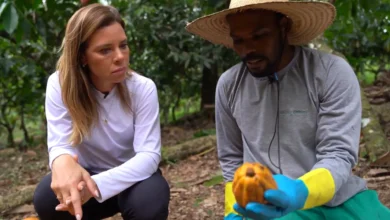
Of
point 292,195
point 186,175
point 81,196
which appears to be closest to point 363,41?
point 186,175

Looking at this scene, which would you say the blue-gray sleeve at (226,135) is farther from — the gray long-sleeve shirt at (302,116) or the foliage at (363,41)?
the foliage at (363,41)

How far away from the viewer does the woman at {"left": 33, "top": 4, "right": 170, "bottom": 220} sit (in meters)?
2.09

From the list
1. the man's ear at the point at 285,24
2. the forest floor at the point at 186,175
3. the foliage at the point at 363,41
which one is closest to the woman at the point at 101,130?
the man's ear at the point at 285,24

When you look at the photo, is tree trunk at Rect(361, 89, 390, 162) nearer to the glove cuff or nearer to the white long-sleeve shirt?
the white long-sleeve shirt

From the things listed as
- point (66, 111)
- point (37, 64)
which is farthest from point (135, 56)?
→ point (66, 111)

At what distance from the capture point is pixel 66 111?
2230 mm

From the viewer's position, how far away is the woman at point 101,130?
2.09 metres

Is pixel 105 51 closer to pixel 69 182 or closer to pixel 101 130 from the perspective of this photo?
pixel 101 130

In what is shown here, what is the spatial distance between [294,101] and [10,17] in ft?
5.54

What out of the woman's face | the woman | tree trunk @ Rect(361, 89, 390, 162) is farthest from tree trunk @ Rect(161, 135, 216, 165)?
the woman's face

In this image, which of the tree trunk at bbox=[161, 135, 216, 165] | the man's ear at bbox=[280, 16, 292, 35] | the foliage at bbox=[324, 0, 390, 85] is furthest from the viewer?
the foliage at bbox=[324, 0, 390, 85]

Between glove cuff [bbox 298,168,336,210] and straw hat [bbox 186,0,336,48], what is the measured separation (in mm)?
553

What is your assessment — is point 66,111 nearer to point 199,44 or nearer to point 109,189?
point 109,189

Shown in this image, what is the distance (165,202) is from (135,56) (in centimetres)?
373
